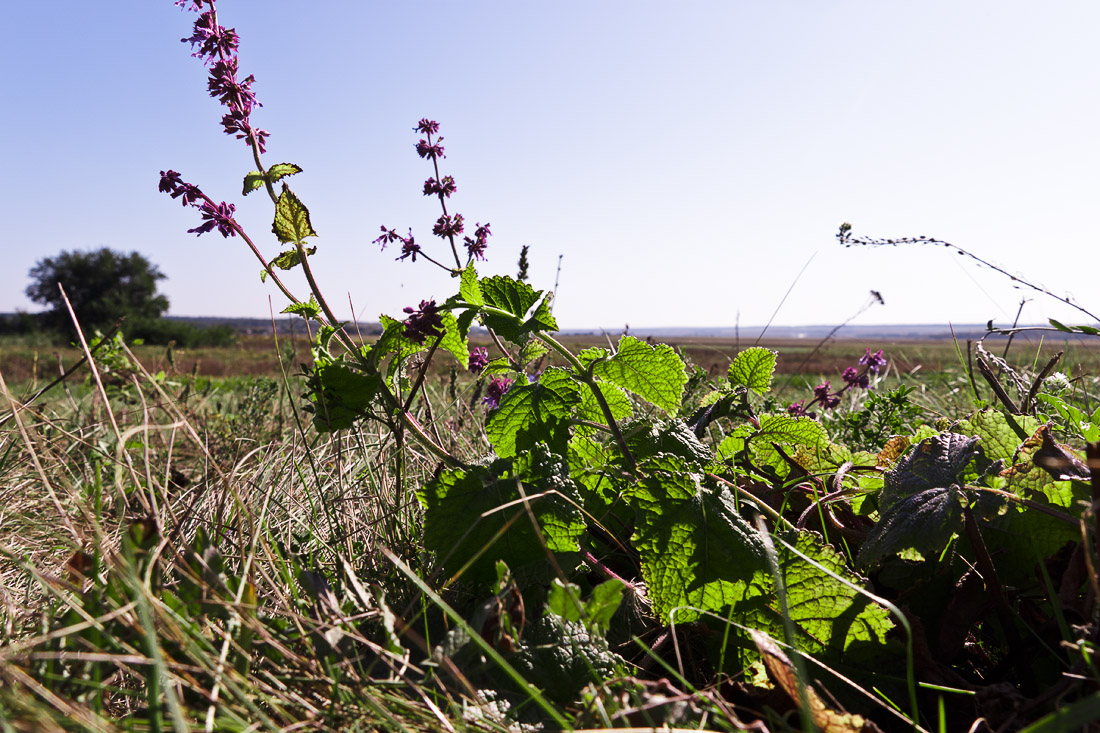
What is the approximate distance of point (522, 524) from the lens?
1.25 metres

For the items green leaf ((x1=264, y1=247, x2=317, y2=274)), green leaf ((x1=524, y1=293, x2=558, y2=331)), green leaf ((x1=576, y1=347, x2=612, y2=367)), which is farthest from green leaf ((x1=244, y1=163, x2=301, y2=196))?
green leaf ((x1=576, y1=347, x2=612, y2=367))

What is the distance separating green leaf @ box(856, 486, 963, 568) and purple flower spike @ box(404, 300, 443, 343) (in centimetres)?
92

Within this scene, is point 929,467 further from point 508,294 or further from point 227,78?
point 227,78

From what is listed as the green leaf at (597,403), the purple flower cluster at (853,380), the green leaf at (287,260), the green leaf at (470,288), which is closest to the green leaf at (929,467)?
the green leaf at (597,403)

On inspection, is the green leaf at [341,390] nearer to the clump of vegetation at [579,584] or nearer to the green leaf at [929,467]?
the clump of vegetation at [579,584]

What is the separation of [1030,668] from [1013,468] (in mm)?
354

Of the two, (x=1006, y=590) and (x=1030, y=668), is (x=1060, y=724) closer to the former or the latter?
(x=1030, y=668)

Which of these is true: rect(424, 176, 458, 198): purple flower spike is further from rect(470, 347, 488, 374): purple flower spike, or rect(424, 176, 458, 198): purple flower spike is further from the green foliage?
the green foliage

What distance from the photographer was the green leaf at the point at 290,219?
1434 mm

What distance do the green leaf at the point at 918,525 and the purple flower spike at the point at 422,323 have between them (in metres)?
0.92

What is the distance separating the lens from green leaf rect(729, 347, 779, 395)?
1627mm

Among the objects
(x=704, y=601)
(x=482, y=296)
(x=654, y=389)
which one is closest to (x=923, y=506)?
(x=704, y=601)

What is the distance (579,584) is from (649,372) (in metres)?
0.47

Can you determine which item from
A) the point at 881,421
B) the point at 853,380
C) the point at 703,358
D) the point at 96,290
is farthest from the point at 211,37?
the point at 96,290
